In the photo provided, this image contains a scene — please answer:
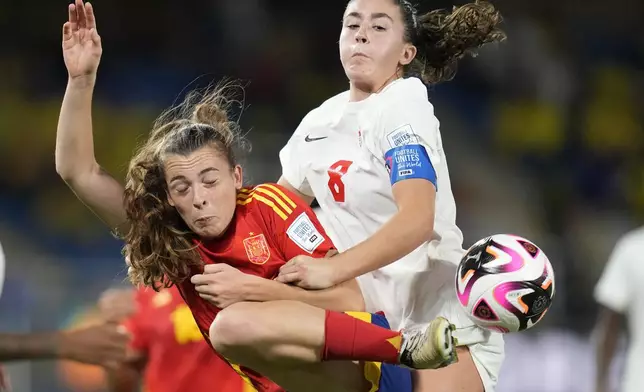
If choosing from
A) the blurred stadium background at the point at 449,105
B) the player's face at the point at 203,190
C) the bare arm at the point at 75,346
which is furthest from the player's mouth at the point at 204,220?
the blurred stadium background at the point at 449,105

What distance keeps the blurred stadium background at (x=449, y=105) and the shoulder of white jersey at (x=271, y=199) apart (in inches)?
110

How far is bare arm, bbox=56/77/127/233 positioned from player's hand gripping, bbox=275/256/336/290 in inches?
29.0

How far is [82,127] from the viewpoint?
3.63 m

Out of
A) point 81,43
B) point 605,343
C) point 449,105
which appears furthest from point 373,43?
point 449,105

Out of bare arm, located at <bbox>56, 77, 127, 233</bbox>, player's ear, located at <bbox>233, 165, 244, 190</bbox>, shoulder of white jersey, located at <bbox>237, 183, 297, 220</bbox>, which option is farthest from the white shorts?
bare arm, located at <bbox>56, 77, 127, 233</bbox>

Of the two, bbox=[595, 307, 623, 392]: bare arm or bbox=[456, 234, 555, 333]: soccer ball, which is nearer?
bbox=[456, 234, 555, 333]: soccer ball

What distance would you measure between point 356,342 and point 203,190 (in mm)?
699

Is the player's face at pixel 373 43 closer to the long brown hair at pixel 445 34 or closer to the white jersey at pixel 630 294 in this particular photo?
the long brown hair at pixel 445 34

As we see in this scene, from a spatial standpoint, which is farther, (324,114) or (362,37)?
(324,114)

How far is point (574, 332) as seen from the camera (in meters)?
6.11

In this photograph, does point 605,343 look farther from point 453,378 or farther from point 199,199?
point 199,199

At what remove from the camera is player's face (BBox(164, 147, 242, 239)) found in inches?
133

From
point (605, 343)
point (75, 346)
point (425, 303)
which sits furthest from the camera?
point (605, 343)

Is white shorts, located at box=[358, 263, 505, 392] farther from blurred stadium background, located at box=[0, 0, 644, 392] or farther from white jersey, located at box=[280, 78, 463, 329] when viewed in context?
blurred stadium background, located at box=[0, 0, 644, 392]
